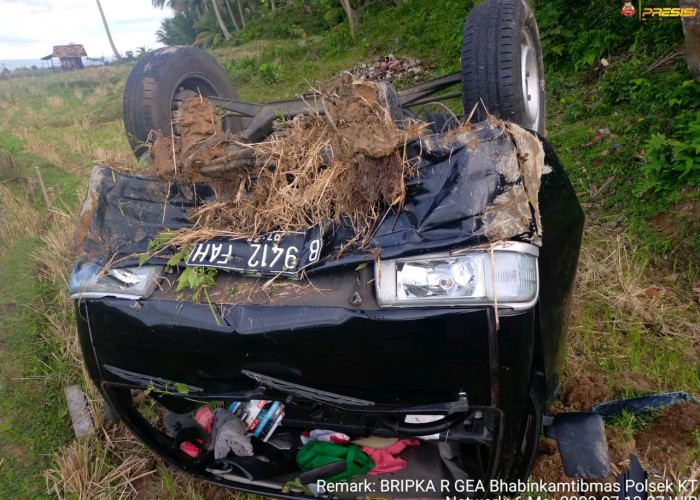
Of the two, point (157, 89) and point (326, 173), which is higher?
point (157, 89)

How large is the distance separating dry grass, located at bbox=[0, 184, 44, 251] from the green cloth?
5148mm

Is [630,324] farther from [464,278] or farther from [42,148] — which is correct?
[42,148]

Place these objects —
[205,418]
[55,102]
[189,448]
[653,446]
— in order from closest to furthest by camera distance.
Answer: [653,446] → [189,448] → [205,418] → [55,102]

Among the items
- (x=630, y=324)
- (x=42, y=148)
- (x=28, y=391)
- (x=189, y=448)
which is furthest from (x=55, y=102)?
(x=630, y=324)

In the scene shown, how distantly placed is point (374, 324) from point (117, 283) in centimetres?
118

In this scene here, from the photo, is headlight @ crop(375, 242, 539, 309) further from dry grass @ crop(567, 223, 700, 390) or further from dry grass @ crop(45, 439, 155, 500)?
dry grass @ crop(45, 439, 155, 500)

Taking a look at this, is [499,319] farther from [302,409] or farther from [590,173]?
[590,173]

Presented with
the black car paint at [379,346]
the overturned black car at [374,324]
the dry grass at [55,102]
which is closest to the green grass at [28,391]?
the overturned black car at [374,324]

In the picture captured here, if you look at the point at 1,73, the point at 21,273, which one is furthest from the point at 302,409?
the point at 1,73

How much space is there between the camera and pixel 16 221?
6430 mm

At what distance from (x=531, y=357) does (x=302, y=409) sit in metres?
1.09

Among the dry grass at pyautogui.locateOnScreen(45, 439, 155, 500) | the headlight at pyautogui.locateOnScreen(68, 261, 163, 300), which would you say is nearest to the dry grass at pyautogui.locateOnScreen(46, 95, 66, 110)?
the dry grass at pyautogui.locateOnScreen(45, 439, 155, 500)

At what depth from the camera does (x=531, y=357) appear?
180 cm

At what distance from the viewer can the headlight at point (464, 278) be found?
5.63ft
